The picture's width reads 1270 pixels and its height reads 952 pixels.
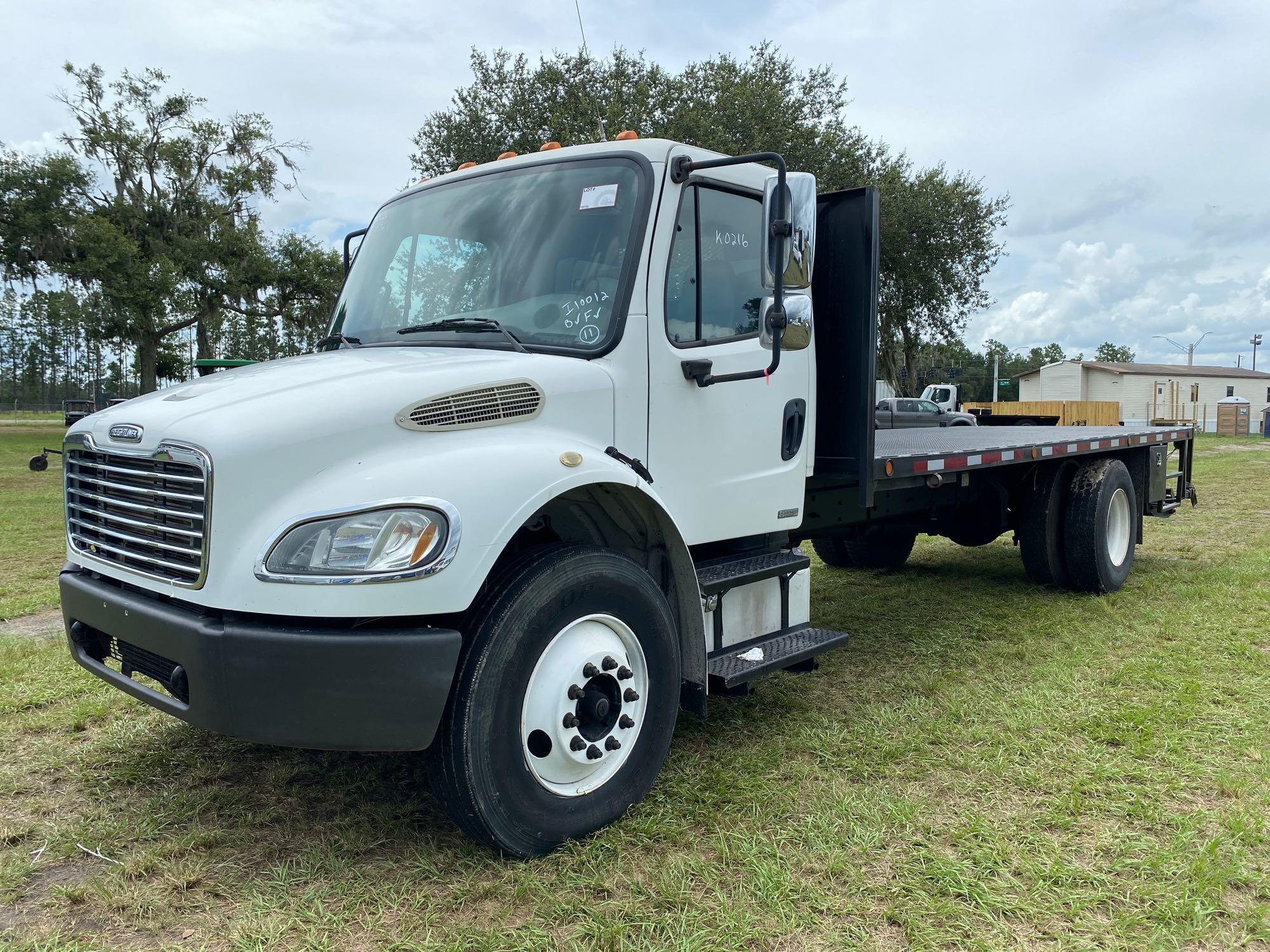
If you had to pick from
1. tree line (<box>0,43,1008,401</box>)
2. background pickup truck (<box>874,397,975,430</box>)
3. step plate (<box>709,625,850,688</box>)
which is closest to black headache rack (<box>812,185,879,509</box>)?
background pickup truck (<box>874,397,975,430</box>)

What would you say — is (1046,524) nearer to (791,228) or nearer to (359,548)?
(791,228)

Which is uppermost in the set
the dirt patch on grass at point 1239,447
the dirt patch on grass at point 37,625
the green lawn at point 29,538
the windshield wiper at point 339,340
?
the windshield wiper at point 339,340

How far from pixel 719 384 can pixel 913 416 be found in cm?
1585

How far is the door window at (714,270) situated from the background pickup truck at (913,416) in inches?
37.9

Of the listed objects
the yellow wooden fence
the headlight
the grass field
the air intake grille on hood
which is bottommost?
the grass field

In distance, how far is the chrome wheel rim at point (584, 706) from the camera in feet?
10.2

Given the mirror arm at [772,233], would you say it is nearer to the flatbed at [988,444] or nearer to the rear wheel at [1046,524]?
the flatbed at [988,444]

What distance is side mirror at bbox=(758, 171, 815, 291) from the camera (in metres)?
3.48

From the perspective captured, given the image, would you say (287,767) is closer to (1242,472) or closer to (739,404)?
(739,404)

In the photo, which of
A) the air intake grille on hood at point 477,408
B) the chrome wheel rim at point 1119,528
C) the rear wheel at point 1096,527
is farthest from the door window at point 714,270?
the chrome wheel rim at point 1119,528

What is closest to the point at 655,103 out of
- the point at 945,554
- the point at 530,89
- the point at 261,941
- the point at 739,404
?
the point at 530,89

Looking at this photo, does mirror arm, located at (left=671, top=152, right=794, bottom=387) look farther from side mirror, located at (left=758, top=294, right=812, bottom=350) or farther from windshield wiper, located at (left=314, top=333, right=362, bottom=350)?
windshield wiper, located at (left=314, top=333, right=362, bottom=350)

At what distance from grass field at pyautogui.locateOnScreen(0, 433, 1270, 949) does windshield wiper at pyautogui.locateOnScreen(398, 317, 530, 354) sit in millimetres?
1778

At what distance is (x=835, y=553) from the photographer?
8.59m
